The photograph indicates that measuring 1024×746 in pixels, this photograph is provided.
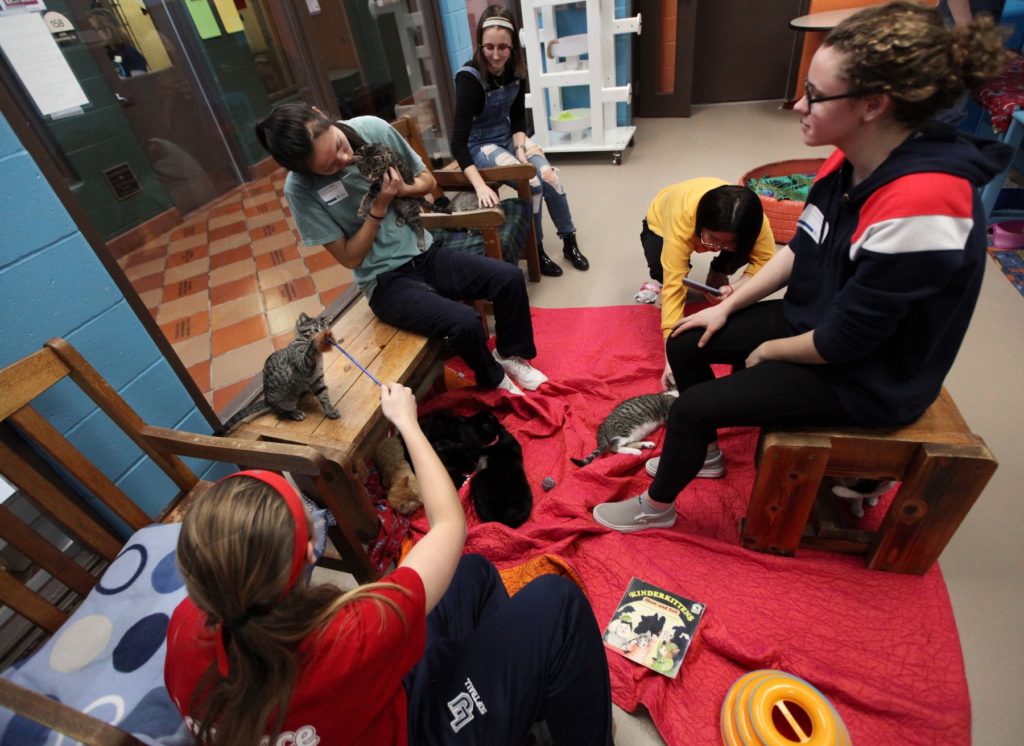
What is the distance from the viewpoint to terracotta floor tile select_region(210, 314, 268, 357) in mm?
2512

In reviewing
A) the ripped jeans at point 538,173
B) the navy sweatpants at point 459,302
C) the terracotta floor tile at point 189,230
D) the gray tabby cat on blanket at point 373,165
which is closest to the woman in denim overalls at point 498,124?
the ripped jeans at point 538,173

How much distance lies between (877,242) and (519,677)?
1.07 m

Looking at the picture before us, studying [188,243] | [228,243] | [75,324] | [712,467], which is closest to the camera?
[75,324]

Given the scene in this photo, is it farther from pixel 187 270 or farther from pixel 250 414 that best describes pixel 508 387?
pixel 187 270

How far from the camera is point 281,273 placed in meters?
3.02

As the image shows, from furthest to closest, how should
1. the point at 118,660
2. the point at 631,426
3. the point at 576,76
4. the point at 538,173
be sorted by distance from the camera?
the point at 576,76 < the point at 538,173 < the point at 631,426 < the point at 118,660

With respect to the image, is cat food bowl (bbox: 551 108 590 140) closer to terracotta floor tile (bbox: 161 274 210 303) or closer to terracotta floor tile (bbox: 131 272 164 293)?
terracotta floor tile (bbox: 161 274 210 303)

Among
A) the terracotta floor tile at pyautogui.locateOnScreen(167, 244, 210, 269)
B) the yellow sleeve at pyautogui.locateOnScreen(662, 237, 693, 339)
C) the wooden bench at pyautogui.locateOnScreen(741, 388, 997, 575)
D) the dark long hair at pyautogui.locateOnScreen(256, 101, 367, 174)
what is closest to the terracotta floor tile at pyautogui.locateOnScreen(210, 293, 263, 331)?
the terracotta floor tile at pyautogui.locateOnScreen(167, 244, 210, 269)

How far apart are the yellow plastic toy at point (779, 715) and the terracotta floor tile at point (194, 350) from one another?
2500 mm

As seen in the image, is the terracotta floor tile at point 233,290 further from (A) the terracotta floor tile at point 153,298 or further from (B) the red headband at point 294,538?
(B) the red headband at point 294,538

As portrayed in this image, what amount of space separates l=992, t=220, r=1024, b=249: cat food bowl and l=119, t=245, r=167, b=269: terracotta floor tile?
4.49 metres

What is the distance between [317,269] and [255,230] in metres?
0.68

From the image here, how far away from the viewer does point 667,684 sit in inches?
50.4

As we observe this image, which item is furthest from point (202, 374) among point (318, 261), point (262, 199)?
point (262, 199)
